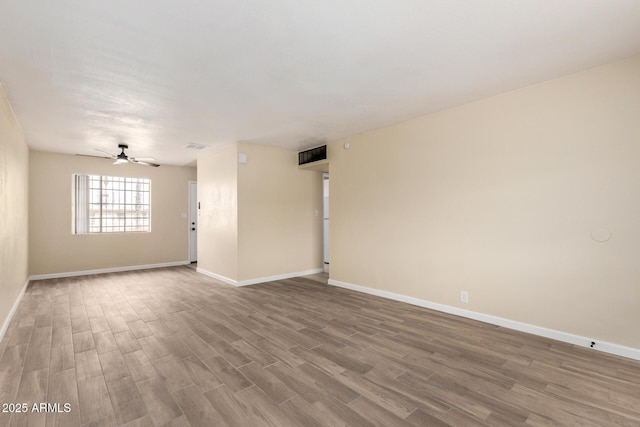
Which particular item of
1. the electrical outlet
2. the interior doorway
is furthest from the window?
the electrical outlet

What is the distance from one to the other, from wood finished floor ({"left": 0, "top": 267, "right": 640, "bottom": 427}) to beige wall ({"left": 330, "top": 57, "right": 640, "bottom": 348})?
0.38 m

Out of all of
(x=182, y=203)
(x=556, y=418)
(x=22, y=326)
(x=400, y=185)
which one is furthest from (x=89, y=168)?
(x=556, y=418)

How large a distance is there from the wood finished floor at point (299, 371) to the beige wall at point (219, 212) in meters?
1.66

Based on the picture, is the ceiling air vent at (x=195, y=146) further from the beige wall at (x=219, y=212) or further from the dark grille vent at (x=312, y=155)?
the dark grille vent at (x=312, y=155)

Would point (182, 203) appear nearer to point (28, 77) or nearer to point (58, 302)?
point (58, 302)

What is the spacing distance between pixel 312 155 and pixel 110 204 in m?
4.88

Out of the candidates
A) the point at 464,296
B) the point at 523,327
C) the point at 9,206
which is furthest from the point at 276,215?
the point at 523,327

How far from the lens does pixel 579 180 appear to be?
2752 millimetres

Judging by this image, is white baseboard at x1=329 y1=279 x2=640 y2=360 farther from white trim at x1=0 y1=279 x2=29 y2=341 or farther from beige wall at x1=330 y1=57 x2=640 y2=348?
white trim at x1=0 y1=279 x2=29 y2=341

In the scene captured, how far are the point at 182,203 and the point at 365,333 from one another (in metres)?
6.22

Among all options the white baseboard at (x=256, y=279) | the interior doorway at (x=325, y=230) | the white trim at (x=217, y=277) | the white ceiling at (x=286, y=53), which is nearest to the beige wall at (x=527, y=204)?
the white ceiling at (x=286, y=53)

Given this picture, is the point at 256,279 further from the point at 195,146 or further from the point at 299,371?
the point at 299,371

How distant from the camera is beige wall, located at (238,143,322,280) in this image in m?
5.29

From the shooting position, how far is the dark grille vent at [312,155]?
5344 mm
